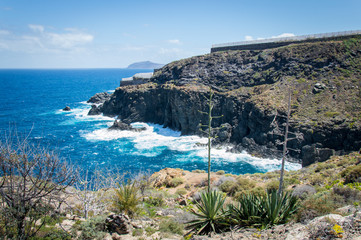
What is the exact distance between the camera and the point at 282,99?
4038 centimetres

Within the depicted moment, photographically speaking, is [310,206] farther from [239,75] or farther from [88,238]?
[239,75]

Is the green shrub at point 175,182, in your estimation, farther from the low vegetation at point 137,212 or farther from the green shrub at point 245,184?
the low vegetation at point 137,212

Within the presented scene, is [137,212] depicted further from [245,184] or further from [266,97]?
[266,97]

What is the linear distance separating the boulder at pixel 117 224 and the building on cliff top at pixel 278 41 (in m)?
54.9

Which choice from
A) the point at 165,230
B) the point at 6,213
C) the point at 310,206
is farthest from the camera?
the point at 165,230

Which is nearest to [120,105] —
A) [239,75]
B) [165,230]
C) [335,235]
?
[239,75]

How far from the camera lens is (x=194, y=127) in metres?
49.5

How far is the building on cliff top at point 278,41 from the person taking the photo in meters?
48.2

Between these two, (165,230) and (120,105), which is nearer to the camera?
(165,230)

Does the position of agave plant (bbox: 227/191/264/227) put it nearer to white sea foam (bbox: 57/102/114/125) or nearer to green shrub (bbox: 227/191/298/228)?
green shrub (bbox: 227/191/298/228)

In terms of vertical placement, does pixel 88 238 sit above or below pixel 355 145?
above

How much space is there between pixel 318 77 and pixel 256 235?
42753 mm

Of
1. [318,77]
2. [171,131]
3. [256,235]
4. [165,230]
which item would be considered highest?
[318,77]

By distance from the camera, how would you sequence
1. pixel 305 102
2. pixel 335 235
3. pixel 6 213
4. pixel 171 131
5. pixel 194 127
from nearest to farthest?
pixel 335 235 < pixel 6 213 < pixel 305 102 < pixel 194 127 < pixel 171 131
